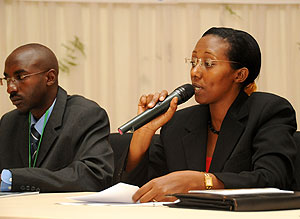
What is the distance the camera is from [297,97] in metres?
3.82

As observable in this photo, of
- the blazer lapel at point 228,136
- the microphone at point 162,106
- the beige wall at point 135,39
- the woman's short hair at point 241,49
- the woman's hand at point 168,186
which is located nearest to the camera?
the woman's hand at point 168,186

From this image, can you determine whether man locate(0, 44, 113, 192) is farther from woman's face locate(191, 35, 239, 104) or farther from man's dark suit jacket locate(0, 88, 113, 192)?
woman's face locate(191, 35, 239, 104)

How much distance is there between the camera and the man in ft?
8.49

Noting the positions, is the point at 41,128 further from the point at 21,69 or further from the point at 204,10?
the point at 204,10

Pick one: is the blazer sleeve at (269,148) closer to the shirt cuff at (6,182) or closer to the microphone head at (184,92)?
the microphone head at (184,92)

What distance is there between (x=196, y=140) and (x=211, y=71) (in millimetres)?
297

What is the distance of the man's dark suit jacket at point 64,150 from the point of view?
7.84 ft

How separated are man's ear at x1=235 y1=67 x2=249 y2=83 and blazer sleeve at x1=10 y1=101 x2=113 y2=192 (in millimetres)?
689

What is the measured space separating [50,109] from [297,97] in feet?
5.82

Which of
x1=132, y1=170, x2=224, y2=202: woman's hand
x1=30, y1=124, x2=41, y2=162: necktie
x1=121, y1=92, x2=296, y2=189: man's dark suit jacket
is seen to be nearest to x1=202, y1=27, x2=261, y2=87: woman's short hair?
x1=121, y1=92, x2=296, y2=189: man's dark suit jacket

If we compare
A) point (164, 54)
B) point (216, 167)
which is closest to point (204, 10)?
point (164, 54)

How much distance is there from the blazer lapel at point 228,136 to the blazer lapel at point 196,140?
Answer: 0.08 m

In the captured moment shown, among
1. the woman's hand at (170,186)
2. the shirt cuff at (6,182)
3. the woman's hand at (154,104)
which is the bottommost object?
the shirt cuff at (6,182)

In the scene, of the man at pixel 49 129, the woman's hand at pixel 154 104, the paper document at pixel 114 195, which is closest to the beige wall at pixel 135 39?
the man at pixel 49 129
